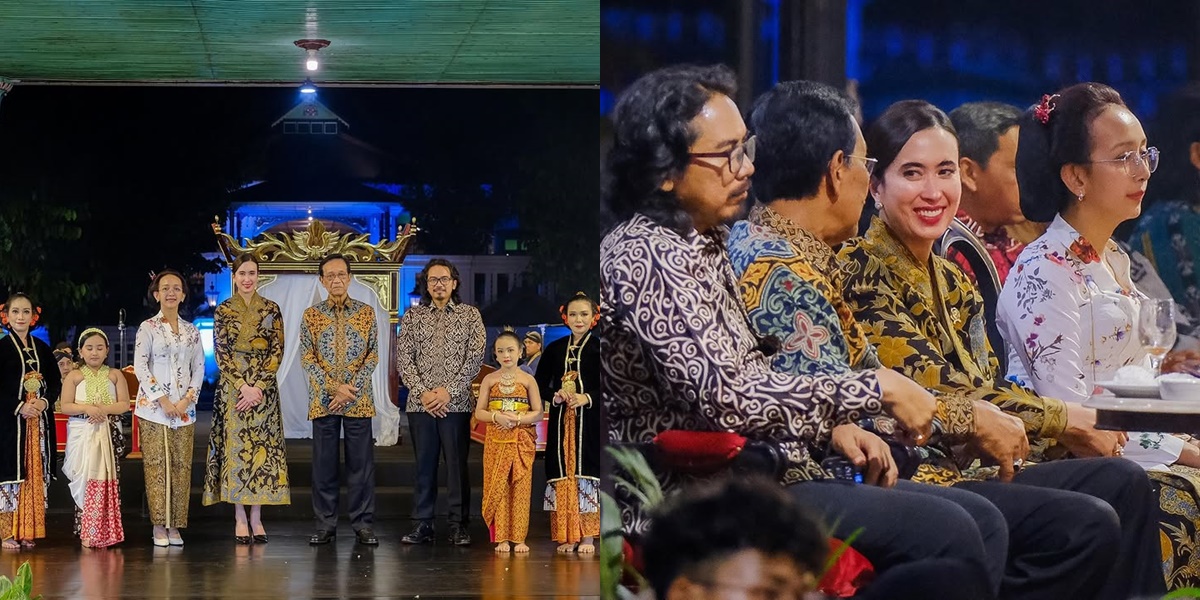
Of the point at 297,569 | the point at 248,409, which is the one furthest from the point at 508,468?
the point at 248,409

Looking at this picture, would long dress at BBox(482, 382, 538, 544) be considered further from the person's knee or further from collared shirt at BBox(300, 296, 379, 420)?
the person's knee

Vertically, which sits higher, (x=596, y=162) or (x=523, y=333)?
(x=596, y=162)

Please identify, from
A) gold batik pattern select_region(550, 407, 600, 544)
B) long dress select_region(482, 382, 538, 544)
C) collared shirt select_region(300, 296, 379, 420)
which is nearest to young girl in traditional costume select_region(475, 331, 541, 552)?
long dress select_region(482, 382, 538, 544)

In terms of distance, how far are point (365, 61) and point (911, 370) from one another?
21.4ft

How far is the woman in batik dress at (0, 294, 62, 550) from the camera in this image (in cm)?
748

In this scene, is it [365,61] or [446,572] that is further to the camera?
[365,61]

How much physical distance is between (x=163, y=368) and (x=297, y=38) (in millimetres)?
2354

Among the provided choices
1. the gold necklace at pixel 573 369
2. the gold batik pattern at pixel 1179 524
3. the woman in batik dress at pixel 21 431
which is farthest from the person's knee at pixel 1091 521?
the woman in batik dress at pixel 21 431

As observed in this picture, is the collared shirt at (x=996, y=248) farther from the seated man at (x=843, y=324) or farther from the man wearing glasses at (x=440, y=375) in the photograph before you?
the man wearing glasses at (x=440, y=375)

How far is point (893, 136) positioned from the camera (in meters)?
3.97

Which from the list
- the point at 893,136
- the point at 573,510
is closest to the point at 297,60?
the point at 573,510

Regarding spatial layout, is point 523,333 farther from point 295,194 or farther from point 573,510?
point 573,510

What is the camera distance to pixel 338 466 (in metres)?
7.46

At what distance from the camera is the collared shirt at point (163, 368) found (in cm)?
740
